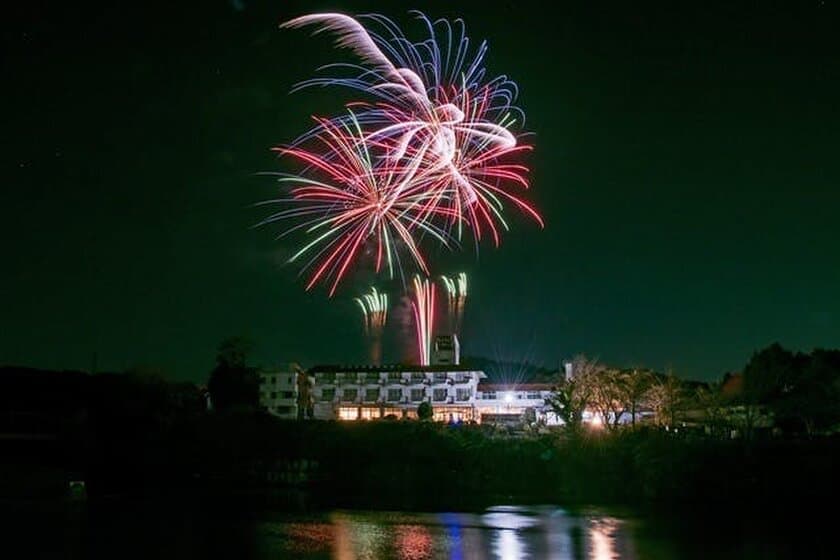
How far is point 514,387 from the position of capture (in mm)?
90375

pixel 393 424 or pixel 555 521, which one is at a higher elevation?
pixel 393 424

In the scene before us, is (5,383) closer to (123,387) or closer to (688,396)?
(123,387)

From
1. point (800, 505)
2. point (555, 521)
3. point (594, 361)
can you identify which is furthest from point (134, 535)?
point (594, 361)

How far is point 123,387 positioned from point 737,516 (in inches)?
2055

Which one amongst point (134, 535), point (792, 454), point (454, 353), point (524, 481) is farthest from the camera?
point (454, 353)

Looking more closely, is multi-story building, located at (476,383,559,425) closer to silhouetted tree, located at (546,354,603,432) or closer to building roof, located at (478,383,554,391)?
building roof, located at (478,383,554,391)

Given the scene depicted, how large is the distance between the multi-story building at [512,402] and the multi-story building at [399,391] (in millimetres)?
1029

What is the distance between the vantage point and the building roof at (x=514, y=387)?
292ft

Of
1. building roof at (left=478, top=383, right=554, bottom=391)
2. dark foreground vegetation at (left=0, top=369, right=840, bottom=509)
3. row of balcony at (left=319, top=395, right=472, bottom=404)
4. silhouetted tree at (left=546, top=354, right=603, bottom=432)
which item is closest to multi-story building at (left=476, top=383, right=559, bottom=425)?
building roof at (left=478, top=383, right=554, bottom=391)

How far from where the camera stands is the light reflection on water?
120ft

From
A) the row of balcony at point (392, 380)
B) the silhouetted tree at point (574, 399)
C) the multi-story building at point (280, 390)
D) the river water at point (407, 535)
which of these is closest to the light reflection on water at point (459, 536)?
the river water at point (407, 535)

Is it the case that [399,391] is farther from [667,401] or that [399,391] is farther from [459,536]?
[459,536]

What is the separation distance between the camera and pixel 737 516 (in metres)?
50.8

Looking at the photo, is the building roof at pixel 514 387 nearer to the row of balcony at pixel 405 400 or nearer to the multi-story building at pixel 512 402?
the multi-story building at pixel 512 402
